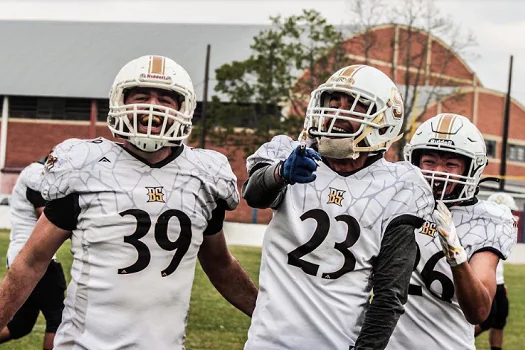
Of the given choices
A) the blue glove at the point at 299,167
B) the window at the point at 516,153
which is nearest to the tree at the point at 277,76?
the window at the point at 516,153

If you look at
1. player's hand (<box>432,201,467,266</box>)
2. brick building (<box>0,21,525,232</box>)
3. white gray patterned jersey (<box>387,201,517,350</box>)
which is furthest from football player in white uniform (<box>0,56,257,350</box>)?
brick building (<box>0,21,525,232</box>)

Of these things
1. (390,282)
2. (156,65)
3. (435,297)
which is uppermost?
(156,65)

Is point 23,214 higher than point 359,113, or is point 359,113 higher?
point 359,113

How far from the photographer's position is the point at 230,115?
41375 mm

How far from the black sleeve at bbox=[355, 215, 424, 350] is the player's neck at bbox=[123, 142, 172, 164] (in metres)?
0.95

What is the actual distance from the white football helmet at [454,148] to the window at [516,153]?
46.6m

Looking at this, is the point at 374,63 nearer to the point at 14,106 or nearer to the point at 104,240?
the point at 14,106

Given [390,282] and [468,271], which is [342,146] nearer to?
[390,282]

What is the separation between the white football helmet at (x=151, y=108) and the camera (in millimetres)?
4086

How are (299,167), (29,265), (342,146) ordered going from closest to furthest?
1. (299,167)
2. (342,146)
3. (29,265)

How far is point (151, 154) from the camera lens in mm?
4195

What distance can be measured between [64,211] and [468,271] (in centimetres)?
165

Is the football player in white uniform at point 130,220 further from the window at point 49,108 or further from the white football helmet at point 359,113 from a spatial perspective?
the window at point 49,108

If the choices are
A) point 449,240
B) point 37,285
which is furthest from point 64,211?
point 37,285
